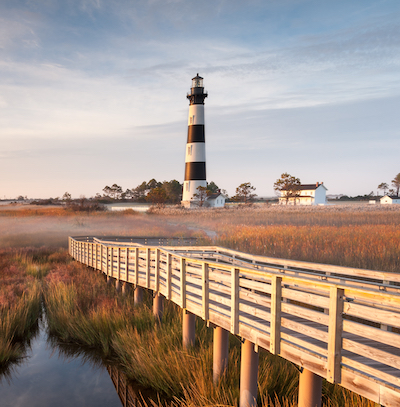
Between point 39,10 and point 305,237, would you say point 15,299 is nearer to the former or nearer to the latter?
point 305,237

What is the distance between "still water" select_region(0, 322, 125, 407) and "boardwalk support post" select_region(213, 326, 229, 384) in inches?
115

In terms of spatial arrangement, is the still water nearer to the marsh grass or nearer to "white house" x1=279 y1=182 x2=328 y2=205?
the marsh grass

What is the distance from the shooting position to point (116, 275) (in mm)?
15078

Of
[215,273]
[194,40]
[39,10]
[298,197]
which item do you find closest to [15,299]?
[215,273]

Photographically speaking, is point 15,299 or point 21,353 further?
point 15,299

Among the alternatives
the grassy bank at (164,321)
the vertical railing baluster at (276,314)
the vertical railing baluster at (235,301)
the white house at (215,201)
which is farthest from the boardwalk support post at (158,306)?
the white house at (215,201)

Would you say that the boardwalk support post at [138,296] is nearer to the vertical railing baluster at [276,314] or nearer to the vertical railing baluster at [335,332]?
the vertical railing baluster at [276,314]

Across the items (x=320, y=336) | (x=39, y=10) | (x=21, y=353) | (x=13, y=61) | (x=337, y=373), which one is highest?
(x=39, y=10)

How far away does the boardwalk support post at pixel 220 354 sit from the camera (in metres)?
7.31

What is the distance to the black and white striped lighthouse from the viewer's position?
1941 inches

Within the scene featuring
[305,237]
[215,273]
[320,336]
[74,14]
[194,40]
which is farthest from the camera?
[194,40]

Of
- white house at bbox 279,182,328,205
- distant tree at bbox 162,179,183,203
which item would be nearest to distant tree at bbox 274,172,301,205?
white house at bbox 279,182,328,205

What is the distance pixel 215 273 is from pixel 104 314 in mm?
5496

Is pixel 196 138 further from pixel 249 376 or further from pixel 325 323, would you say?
pixel 325 323
